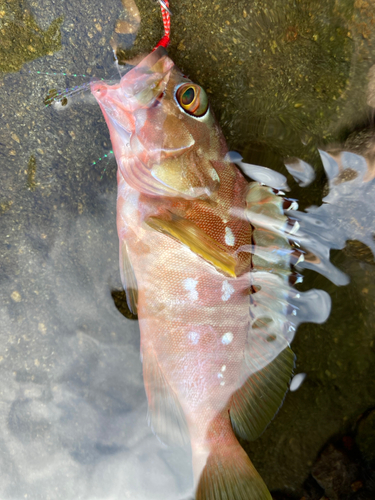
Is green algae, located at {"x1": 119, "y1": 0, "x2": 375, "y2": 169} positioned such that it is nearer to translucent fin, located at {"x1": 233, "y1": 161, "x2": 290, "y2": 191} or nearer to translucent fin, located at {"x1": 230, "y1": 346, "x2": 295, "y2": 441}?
translucent fin, located at {"x1": 233, "y1": 161, "x2": 290, "y2": 191}

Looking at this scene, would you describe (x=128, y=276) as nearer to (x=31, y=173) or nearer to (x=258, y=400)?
(x=31, y=173)

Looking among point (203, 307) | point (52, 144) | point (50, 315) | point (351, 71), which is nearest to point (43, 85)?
point (52, 144)

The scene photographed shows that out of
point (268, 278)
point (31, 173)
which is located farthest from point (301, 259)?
point (31, 173)

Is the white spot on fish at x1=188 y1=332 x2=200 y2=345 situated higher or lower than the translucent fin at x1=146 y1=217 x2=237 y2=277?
lower

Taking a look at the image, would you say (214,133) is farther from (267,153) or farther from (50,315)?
(50,315)

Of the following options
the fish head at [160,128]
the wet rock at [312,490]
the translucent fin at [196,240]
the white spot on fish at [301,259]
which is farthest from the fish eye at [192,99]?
the wet rock at [312,490]

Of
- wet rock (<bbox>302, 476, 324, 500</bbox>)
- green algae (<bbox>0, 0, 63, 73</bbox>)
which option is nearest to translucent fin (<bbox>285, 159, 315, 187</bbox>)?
green algae (<bbox>0, 0, 63, 73</bbox>)
